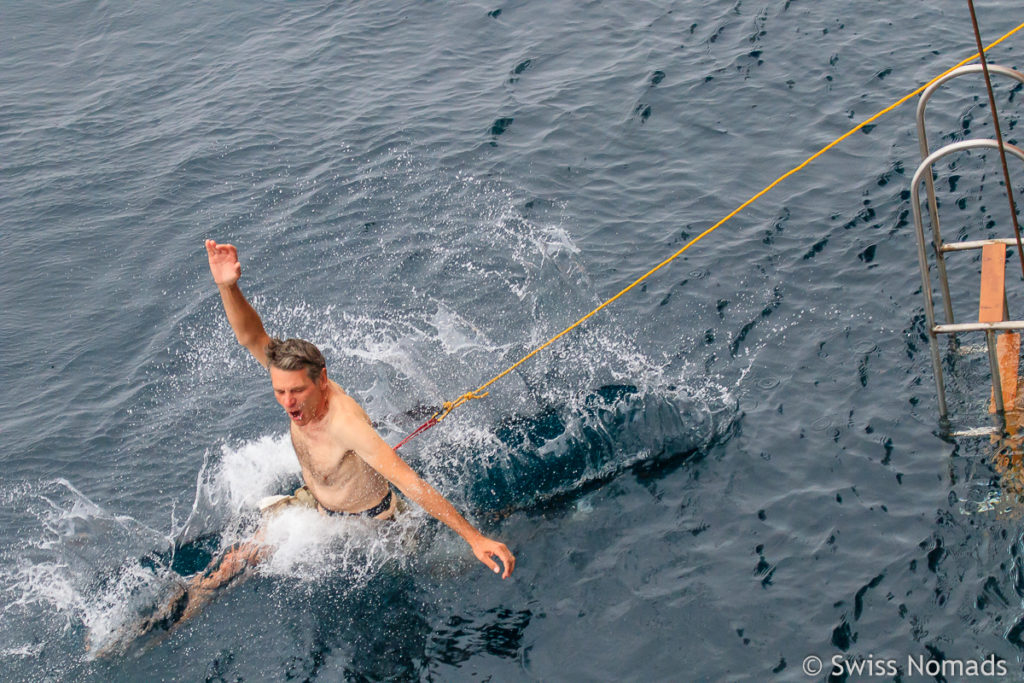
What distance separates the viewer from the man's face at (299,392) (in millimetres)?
A: 5338

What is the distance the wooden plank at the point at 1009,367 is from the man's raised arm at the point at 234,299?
513 cm

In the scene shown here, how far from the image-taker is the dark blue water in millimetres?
6125

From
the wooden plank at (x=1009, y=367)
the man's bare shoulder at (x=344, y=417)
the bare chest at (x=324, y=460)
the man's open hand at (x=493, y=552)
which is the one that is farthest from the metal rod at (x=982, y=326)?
the bare chest at (x=324, y=460)

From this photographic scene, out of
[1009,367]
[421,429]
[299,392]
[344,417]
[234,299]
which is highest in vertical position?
[234,299]

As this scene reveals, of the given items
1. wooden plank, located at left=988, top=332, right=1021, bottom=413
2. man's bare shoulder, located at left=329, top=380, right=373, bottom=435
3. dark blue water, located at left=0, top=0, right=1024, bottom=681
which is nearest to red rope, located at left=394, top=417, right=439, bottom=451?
dark blue water, located at left=0, top=0, right=1024, bottom=681

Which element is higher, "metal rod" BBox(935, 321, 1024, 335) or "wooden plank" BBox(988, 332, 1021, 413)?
"metal rod" BBox(935, 321, 1024, 335)

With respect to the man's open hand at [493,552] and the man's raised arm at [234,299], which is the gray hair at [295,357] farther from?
the man's open hand at [493,552]

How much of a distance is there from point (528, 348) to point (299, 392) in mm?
3383

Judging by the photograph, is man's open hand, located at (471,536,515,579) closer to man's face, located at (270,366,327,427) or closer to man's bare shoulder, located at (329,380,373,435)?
man's bare shoulder, located at (329,380,373,435)

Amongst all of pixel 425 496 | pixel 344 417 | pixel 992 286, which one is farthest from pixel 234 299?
pixel 992 286

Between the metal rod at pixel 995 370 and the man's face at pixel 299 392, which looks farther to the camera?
the metal rod at pixel 995 370

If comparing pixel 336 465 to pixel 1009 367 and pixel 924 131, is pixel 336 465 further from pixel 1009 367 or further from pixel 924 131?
pixel 1009 367

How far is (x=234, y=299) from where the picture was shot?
589cm

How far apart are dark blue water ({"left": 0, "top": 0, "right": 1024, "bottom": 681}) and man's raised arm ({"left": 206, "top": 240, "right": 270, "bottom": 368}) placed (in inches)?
52.9
